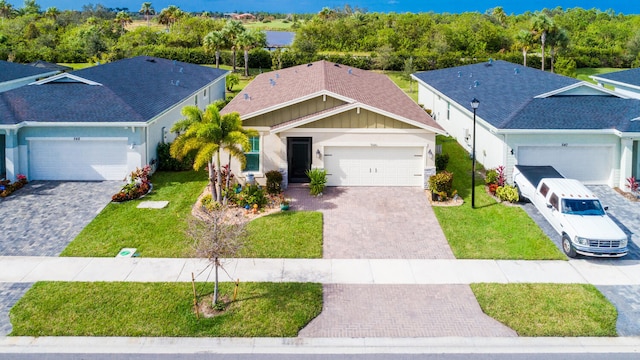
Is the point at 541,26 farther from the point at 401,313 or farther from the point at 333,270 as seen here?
the point at 401,313

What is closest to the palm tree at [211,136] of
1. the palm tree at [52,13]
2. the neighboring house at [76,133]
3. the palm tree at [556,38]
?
the neighboring house at [76,133]

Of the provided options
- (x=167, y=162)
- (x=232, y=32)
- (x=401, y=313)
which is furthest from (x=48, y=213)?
(x=232, y=32)

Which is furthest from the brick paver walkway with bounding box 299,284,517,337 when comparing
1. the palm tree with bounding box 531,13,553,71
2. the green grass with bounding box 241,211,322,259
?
the palm tree with bounding box 531,13,553,71

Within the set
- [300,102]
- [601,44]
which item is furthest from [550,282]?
[601,44]

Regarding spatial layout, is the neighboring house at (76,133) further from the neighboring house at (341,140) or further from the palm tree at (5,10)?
the palm tree at (5,10)

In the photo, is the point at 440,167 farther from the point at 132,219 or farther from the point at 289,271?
the point at 132,219

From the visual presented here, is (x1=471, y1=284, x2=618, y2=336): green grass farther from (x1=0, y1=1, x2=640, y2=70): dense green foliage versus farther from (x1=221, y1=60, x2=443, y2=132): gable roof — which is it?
(x1=0, y1=1, x2=640, y2=70): dense green foliage

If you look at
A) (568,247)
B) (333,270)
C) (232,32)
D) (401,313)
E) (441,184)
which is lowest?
(401,313)
